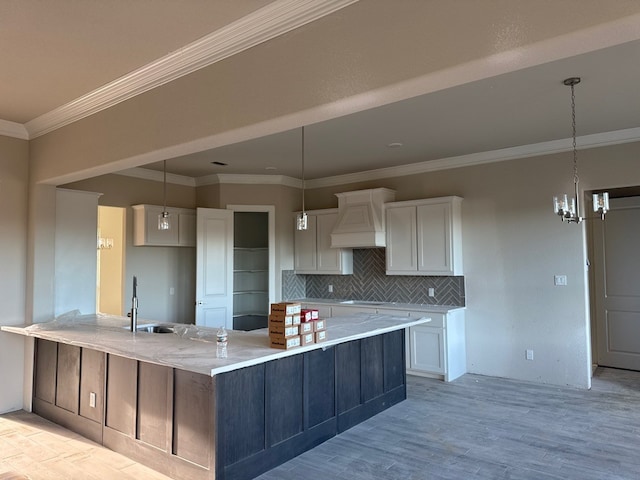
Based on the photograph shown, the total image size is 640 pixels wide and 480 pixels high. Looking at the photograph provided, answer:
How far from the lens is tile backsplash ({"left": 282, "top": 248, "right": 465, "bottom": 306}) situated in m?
5.86

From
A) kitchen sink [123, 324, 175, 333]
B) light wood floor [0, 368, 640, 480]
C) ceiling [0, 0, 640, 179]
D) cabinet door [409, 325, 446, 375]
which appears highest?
ceiling [0, 0, 640, 179]

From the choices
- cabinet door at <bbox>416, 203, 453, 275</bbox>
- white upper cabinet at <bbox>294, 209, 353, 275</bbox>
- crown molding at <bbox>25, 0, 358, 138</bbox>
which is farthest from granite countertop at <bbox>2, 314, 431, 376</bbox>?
white upper cabinet at <bbox>294, 209, 353, 275</bbox>

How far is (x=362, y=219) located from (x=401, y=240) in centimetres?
60

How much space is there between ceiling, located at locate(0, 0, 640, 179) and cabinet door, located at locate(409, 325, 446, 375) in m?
2.18

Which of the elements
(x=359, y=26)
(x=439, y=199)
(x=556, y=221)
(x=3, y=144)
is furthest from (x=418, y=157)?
(x=3, y=144)

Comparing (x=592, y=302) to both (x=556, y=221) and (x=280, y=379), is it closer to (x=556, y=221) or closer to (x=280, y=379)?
(x=556, y=221)

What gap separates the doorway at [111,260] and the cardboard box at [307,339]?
3874 millimetres

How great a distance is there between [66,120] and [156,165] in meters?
2.15

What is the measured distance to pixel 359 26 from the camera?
7.00 feet

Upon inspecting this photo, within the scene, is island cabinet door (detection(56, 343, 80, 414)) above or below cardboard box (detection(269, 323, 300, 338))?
below

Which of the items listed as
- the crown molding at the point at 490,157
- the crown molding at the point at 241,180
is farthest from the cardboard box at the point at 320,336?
the crown molding at the point at 241,180

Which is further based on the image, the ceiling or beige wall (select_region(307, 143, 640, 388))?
beige wall (select_region(307, 143, 640, 388))

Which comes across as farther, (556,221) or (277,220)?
(277,220)

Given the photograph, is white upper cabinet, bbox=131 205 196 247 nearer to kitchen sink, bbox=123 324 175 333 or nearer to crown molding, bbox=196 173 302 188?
crown molding, bbox=196 173 302 188
